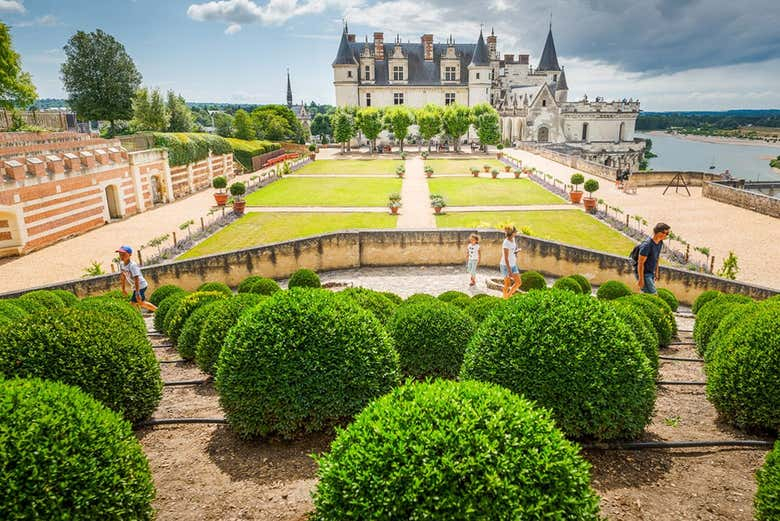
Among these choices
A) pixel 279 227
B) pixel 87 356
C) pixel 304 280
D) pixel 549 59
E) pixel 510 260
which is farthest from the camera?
pixel 549 59

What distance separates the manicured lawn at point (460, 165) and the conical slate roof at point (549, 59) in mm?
40099

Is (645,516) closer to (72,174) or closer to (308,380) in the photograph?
(308,380)

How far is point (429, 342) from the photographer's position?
6.31 meters

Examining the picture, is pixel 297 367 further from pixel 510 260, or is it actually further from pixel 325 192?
pixel 325 192

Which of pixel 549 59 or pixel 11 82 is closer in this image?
pixel 11 82

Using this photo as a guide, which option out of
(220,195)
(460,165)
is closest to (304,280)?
(220,195)

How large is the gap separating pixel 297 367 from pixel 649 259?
26.8ft

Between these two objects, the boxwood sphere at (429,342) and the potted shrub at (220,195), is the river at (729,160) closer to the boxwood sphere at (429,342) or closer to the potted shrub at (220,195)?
the potted shrub at (220,195)

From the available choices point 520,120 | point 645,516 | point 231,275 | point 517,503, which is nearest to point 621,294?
point 645,516

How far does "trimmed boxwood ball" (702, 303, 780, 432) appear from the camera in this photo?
4.91 metres

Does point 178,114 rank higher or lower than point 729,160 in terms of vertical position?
higher

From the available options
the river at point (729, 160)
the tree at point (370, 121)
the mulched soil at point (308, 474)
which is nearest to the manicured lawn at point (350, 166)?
the tree at point (370, 121)

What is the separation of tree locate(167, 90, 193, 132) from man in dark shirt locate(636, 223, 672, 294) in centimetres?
4553

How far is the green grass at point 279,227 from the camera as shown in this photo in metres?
20.4
